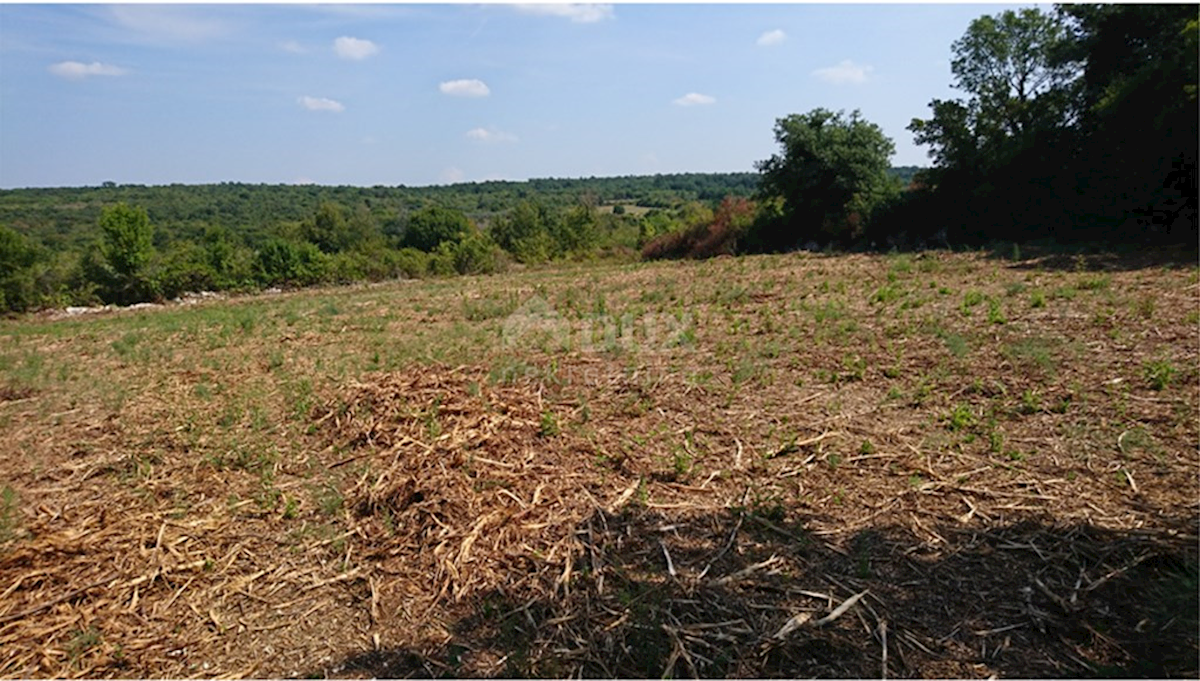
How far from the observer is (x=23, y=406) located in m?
7.04

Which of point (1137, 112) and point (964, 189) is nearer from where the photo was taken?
point (1137, 112)

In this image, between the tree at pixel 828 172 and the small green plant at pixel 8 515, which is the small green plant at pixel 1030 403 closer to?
the small green plant at pixel 8 515

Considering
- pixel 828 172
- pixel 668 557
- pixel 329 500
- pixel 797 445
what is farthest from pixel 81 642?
pixel 828 172

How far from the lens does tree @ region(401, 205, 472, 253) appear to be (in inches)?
2002

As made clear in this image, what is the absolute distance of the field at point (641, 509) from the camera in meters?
2.89

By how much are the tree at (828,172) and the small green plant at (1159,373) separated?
1565 centimetres

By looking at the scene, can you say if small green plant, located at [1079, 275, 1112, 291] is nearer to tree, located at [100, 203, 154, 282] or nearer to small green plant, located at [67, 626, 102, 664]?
small green plant, located at [67, 626, 102, 664]

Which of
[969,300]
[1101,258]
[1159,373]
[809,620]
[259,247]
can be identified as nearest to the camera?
[809,620]

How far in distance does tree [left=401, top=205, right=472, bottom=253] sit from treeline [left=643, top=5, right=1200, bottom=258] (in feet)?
107

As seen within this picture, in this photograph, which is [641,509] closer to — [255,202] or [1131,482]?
[1131,482]

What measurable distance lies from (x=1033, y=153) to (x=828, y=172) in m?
6.47

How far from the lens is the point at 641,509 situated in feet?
13.1

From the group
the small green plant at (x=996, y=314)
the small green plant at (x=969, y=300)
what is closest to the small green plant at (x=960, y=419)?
the small green plant at (x=996, y=314)

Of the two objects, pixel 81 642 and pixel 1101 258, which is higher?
pixel 1101 258
